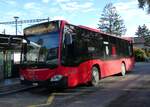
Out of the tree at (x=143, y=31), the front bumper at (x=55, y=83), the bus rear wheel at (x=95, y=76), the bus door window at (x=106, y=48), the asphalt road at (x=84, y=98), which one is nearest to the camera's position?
the asphalt road at (x=84, y=98)

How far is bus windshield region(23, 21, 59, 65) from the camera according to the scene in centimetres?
1525

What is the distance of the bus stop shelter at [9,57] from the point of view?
21.3 meters

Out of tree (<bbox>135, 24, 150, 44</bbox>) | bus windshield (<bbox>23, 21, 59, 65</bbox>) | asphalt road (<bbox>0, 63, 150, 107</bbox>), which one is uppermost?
tree (<bbox>135, 24, 150, 44</bbox>)

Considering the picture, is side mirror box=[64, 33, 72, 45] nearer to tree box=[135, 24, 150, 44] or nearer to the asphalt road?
the asphalt road

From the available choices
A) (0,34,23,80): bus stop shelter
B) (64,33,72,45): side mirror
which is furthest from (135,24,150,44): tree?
(64,33,72,45): side mirror

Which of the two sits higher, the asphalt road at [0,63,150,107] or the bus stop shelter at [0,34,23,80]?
the bus stop shelter at [0,34,23,80]

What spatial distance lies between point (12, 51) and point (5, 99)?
8.94m

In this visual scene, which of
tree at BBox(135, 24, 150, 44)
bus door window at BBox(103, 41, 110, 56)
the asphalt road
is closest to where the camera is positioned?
the asphalt road

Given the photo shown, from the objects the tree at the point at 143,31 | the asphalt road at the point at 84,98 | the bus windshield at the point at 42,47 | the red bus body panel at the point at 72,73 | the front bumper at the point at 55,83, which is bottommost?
the asphalt road at the point at 84,98

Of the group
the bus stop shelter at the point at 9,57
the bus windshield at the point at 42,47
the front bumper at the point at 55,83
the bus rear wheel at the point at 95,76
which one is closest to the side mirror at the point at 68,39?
the bus windshield at the point at 42,47

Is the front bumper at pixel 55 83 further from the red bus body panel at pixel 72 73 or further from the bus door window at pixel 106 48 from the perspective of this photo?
the bus door window at pixel 106 48

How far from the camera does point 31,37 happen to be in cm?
1627

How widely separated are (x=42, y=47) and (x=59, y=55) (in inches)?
36.3

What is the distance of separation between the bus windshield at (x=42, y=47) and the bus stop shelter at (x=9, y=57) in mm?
4690
